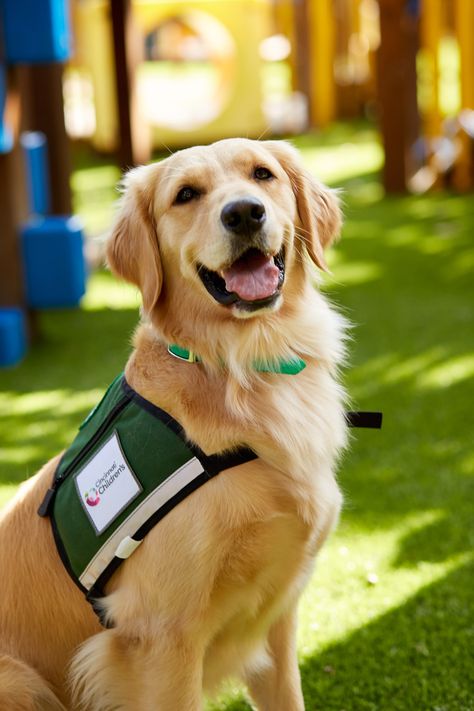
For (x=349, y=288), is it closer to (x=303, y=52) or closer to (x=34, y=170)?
(x=34, y=170)

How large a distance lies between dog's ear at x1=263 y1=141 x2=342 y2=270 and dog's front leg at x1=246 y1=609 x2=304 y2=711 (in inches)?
41.4

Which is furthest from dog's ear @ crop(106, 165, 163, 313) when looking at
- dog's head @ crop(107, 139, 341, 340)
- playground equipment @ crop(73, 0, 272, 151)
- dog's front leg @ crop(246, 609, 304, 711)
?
playground equipment @ crop(73, 0, 272, 151)

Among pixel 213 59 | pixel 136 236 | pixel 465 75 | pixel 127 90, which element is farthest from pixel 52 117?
pixel 213 59

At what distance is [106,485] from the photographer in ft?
8.11

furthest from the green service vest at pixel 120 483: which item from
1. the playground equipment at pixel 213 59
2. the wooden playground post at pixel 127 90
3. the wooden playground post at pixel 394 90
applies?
the playground equipment at pixel 213 59

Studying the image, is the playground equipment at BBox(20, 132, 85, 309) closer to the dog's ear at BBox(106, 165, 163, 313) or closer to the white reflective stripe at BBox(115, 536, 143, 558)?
the dog's ear at BBox(106, 165, 163, 313)

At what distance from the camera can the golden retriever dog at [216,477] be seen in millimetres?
2373

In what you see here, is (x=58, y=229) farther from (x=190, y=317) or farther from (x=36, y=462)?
(x=190, y=317)

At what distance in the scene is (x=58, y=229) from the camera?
623 centimetres

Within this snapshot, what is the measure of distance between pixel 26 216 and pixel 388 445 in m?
3.06

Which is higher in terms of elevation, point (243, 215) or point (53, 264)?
point (243, 215)

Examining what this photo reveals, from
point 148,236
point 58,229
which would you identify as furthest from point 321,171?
point 148,236

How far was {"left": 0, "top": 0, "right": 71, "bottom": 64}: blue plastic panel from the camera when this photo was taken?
5.75 meters

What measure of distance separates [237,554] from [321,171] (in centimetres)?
919
